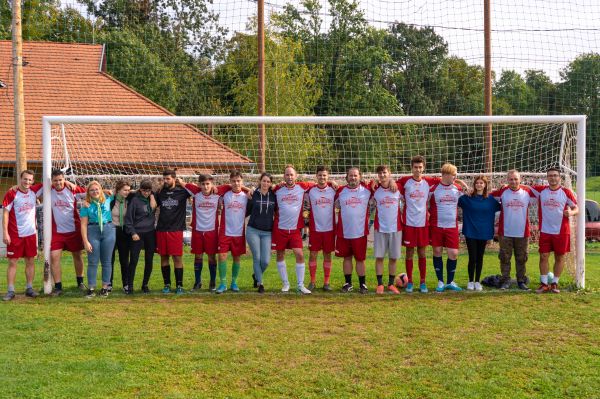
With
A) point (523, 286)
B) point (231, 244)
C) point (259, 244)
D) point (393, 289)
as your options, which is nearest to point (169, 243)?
point (231, 244)

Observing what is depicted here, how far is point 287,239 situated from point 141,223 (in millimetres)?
2019

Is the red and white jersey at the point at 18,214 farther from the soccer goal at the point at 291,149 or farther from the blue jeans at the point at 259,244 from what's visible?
the blue jeans at the point at 259,244

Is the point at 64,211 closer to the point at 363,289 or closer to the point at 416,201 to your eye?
the point at 363,289

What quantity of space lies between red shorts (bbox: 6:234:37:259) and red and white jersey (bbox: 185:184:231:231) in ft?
7.17

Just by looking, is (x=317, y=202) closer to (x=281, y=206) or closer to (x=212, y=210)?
(x=281, y=206)

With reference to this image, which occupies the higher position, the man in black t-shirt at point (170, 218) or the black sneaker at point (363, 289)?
the man in black t-shirt at point (170, 218)

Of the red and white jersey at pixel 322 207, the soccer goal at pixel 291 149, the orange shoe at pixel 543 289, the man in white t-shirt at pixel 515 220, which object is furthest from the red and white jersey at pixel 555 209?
the soccer goal at pixel 291 149

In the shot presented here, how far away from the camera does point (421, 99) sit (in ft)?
75.1

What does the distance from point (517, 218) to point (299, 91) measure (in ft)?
49.8

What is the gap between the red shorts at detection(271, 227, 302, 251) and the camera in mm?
8570

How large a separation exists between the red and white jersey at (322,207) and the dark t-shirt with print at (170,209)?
5.89ft

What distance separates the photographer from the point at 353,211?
8555mm

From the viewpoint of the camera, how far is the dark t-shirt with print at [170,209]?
8539mm

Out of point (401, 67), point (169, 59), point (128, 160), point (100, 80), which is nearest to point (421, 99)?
point (401, 67)
